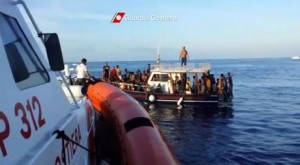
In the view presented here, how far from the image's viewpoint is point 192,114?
87.6 feet

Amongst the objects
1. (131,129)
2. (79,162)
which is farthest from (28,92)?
(131,129)

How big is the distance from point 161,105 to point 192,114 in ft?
11.5

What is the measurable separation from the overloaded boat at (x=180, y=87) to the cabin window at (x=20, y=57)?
986 inches

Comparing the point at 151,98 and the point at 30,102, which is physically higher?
the point at 30,102

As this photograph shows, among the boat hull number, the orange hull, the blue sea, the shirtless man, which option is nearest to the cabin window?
the boat hull number

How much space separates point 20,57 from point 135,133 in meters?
3.64

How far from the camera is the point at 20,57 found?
3035mm

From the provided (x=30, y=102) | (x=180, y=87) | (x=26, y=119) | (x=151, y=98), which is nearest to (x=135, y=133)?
(x=30, y=102)

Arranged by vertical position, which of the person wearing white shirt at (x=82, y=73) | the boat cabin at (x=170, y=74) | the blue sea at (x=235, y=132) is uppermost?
the person wearing white shirt at (x=82, y=73)

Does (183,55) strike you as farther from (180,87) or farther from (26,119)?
(26,119)

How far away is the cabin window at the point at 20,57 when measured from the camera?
9.19 ft

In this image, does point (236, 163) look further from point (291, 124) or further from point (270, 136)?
point (291, 124)

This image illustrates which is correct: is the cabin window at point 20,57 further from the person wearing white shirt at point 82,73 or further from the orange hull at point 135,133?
the person wearing white shirt at point 82,73

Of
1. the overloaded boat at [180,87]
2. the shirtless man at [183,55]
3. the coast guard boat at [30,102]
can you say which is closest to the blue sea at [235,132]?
the overloaded boat at [180,87]
